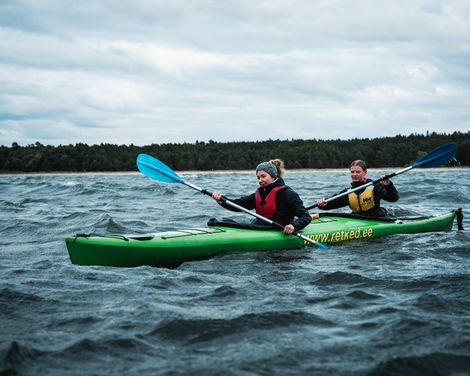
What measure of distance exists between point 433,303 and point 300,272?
151 cm

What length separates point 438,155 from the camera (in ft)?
30.7

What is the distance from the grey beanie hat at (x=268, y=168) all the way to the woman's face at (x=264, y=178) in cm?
4

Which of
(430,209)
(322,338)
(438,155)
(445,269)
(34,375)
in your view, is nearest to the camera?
(34,375)

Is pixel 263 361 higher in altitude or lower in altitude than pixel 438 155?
lower

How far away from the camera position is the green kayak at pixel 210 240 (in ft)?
18.5

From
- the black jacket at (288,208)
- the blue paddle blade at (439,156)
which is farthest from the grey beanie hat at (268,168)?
the blue paddle blade at (439,156)

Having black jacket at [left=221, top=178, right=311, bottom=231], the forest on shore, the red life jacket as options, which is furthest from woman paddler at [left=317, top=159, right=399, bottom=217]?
the forest on shore

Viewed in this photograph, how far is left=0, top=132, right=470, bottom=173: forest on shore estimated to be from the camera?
62.0m

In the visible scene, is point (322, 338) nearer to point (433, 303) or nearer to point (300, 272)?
point (433, 303)

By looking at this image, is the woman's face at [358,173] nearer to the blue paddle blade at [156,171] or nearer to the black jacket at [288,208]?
the black jacket at [288,208]

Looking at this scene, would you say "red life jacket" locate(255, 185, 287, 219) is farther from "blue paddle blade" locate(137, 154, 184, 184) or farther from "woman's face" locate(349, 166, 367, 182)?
"woman's face" locate(349, 166, 367, 182)

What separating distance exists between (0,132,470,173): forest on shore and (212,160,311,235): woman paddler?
180 feet

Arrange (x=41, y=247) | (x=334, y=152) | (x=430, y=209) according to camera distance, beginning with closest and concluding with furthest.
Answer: (x=41, y=247), (x=430, y=209), (x=334, y=152)

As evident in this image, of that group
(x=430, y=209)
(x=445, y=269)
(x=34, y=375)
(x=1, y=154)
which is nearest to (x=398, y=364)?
(x=34, y=375)
